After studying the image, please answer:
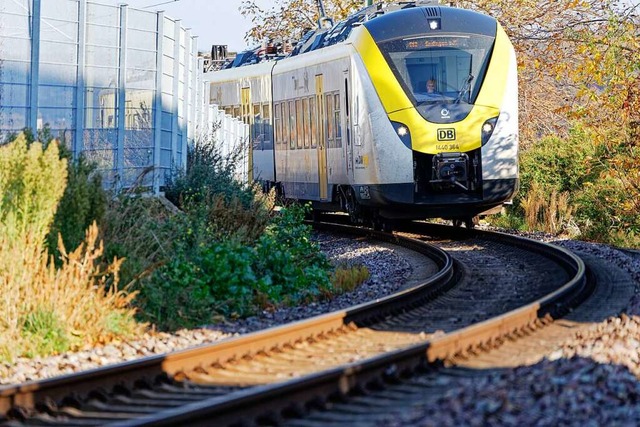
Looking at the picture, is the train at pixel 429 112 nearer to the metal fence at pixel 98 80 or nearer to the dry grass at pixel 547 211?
the metal fence at pixel 98 80

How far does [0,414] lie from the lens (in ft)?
21.1

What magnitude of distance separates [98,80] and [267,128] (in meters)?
10.4

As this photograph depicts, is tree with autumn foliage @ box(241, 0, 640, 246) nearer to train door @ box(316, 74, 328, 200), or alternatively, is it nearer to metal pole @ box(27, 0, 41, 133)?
train door @ box(316, 74, 328, 200)

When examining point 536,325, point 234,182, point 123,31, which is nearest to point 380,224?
point 234,182

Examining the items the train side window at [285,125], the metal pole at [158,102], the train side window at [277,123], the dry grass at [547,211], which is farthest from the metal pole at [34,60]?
the dry grass at [547,211]

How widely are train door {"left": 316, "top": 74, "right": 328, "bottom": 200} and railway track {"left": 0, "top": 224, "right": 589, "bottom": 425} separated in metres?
10.6

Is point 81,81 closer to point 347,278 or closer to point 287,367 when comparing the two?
point 347,278

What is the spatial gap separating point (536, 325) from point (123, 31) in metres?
9.95

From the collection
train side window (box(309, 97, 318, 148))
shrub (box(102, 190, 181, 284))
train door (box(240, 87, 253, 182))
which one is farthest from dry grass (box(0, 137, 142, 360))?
train door (box(240, 87, 253, 182))

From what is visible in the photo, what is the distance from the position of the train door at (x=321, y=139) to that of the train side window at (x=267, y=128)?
423 cm

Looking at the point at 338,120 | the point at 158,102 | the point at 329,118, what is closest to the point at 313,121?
the point at 329,118

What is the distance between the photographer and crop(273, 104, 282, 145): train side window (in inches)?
1029

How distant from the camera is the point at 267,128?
90.2 feet

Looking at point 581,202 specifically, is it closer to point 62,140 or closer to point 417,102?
point 417,102
